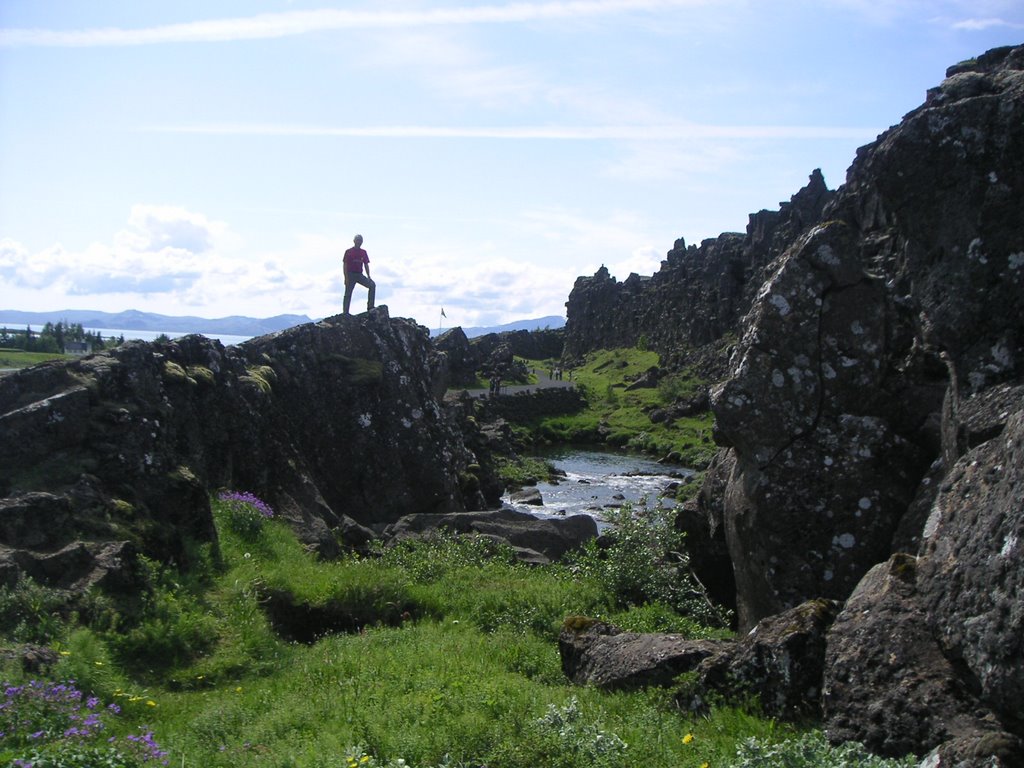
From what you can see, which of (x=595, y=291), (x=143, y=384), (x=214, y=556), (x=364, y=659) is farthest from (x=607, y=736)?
(x=595, y=291)

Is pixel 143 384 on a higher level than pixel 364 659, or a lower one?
higher

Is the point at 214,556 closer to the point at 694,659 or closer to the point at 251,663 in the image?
the point at 251,663

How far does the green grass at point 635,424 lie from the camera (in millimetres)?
72875

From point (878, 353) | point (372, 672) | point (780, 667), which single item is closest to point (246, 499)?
point (372, 672)

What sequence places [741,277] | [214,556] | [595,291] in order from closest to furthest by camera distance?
1. [214,556]
2. [741,277]
3. [595,291]

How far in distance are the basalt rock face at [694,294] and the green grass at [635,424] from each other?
6925 millimetres

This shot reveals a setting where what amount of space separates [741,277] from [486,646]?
118 metres

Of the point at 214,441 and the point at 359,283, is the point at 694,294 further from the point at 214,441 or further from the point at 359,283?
the point at 214,441

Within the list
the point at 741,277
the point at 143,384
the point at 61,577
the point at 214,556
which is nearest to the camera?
the point at 61,577

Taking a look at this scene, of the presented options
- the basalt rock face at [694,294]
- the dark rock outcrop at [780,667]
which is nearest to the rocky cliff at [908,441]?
the dark rock outcrop at [780,667]

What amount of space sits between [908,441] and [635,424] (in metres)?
76.4

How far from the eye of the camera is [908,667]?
6.83 meters

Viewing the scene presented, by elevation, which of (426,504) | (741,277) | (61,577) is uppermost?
(741,277)

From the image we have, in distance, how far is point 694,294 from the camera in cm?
13600
